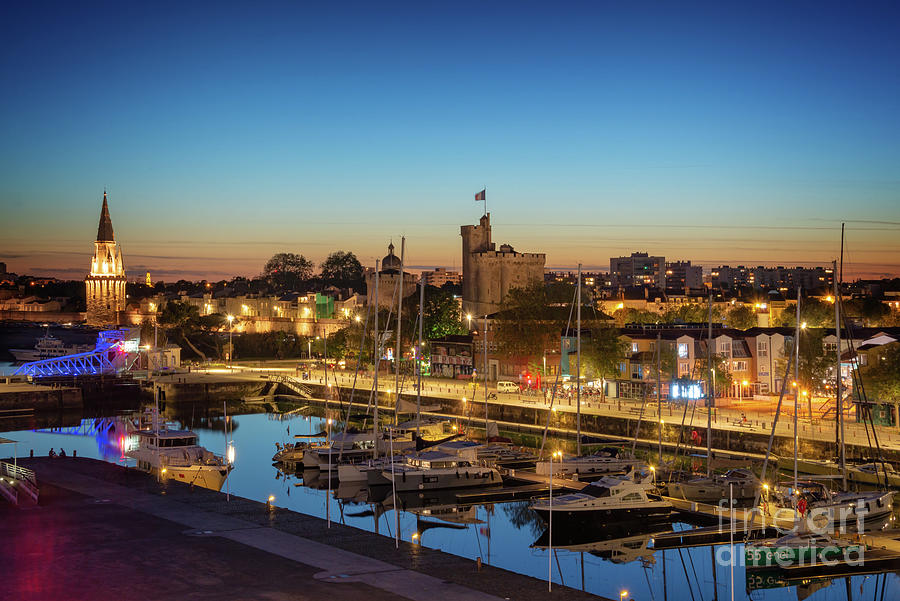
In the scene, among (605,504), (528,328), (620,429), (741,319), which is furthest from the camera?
(741,319)

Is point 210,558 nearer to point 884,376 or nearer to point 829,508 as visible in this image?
point 829,508

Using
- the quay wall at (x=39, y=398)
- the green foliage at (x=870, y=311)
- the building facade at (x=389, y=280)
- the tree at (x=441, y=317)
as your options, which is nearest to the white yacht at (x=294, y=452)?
the quay wall at (x=39, y=398)

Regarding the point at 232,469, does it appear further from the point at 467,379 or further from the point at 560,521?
the point at 467,379

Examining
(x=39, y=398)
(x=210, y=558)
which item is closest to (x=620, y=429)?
(x=210, y=558)

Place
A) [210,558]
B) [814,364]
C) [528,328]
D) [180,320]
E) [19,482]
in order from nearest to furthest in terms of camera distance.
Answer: [210,558] < [19,482] < [814,364] < [528,328] < [180,320]

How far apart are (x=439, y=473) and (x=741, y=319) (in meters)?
83.2

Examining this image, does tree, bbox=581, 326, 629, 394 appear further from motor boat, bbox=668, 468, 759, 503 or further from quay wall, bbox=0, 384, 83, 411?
quay wall, bbox=0, 384, 83, 411

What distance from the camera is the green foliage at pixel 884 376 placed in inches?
2001

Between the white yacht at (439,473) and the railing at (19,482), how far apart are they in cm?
1463

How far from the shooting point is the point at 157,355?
97188 millimetres

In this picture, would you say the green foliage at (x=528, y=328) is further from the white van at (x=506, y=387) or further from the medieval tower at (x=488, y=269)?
the medieval tower at (x=488, y=269)

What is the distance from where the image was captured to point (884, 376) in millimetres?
51688

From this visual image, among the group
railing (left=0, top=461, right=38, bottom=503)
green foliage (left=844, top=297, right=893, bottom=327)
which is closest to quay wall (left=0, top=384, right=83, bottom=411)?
railing (left=0, top=461, right=38, bottom=503)

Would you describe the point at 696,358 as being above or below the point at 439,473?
above
